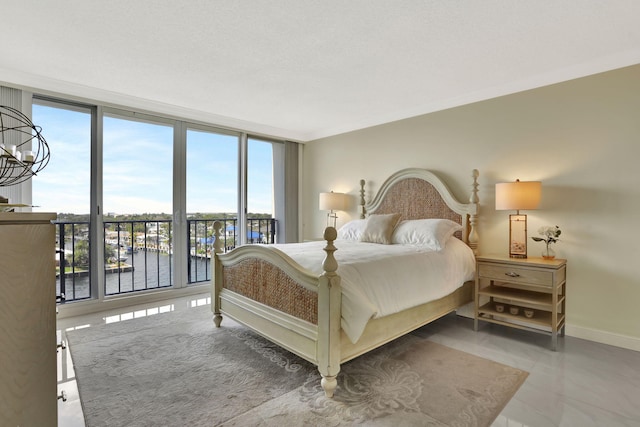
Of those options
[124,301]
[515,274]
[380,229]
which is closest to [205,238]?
[124,301]

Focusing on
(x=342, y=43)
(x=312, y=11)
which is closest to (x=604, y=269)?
(x=342, y=43)

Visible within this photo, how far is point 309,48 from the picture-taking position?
263 centimetres

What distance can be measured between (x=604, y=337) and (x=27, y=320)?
3862mm

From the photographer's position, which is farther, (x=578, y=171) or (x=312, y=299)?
(x=578, y=171)

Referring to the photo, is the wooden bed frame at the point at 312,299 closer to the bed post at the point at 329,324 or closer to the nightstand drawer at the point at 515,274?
the bed post at the point at 329,324

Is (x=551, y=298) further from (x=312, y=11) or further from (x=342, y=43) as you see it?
(x=312, y=11)

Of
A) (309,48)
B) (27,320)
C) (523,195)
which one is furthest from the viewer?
(523,195)

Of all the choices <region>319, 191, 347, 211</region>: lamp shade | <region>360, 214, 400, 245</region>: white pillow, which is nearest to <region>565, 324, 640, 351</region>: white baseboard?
<region>360, 214, 400, 245</region>: white pillow

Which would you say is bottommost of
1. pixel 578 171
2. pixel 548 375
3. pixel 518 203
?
pixel 548 375

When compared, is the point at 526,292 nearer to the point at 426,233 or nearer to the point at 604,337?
the point at 604,337

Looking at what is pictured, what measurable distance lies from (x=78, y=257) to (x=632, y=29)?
5.72 metres

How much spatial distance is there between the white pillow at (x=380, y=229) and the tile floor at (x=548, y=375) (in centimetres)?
103

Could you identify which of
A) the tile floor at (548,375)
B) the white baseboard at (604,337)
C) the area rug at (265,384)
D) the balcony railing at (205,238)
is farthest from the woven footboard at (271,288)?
the white baseboard at (604,337)

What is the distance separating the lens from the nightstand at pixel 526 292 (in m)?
2.72
